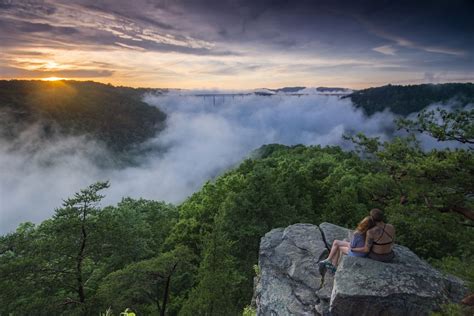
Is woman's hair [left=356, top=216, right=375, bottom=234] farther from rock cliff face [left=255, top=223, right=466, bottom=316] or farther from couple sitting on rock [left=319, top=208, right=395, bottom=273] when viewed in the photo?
rock cliff face [left=255, top=223, right=466, bottom=316]

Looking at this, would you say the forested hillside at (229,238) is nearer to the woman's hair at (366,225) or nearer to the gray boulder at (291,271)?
the woman's hair at (366,225)

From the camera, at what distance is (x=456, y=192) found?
1109 centimetres

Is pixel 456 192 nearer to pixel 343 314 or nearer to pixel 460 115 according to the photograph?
pixel 460 115

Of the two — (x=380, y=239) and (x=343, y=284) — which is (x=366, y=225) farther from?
(x=343, y=284)

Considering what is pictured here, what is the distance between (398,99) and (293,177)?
185 m

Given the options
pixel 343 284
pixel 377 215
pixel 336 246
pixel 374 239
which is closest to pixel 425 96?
pixel 336 246

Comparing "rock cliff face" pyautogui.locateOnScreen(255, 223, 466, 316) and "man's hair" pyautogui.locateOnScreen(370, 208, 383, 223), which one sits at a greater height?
"man's hair" pyautogui.locateOnScreen(370, 208, 383, 223)

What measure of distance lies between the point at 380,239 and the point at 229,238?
14.9m

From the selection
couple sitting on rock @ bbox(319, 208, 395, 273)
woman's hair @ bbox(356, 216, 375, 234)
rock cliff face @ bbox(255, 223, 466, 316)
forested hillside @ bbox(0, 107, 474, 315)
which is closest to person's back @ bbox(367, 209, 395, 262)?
couple sitting on rock @ bbox(319, 208, 395, 273)

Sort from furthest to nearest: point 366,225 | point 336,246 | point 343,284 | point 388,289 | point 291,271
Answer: point 291,271
point 336,246
point 366,225
point 343,284
point 388,289

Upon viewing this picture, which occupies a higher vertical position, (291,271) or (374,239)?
(374,239)

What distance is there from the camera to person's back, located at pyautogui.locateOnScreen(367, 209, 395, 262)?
10266mm

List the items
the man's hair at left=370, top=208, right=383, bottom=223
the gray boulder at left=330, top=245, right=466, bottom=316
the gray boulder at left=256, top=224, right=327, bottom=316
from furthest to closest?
the gray boulder at left=256, top=224, right=327, bottom=316 → the man's hair at left=370, top=208, right=383, bottom=223 → the gray boulder at left=330, top=245, right=466, bottom=316

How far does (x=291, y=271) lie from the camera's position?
12.1 metres
